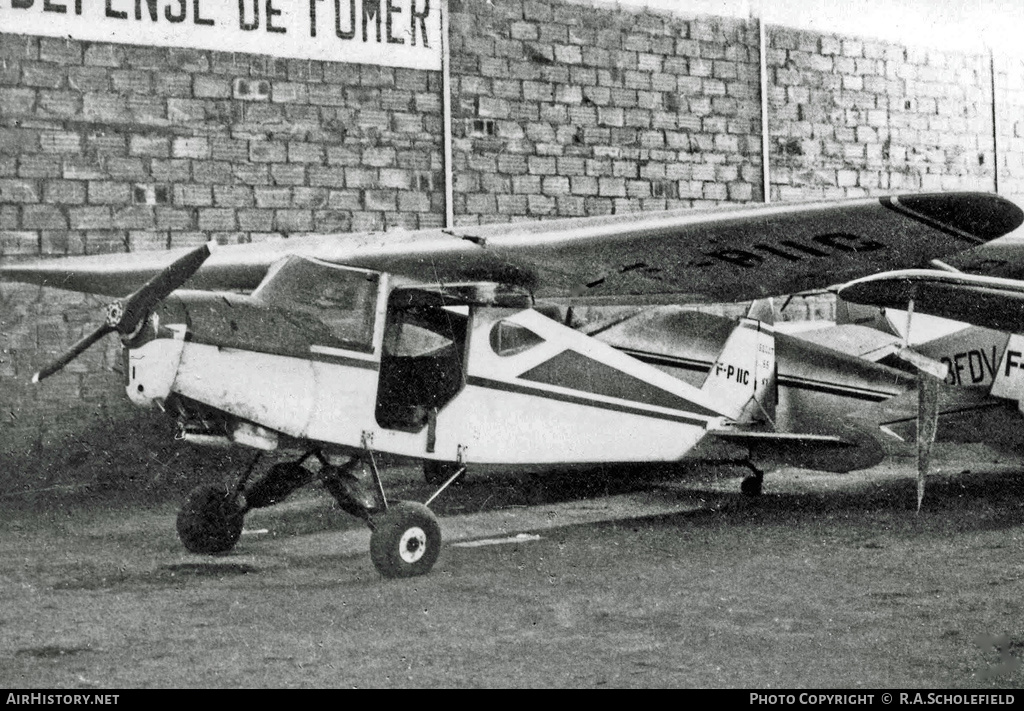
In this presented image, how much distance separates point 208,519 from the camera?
5.87 metres

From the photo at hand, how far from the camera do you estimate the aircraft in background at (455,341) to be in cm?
482

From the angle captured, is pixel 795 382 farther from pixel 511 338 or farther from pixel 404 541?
pixel 404 541

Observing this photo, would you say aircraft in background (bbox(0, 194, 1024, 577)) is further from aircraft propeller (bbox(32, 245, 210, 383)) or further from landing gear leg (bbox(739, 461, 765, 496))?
landing gear leg (bbox(739, 461, 765, 496))

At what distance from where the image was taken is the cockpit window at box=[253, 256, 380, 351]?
17.7 ft

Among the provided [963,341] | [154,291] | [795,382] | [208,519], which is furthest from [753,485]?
[154,291]

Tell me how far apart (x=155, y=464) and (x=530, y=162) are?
14.6 feet

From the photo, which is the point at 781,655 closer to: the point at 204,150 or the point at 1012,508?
the point at 1012,508

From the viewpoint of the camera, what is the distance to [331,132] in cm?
957

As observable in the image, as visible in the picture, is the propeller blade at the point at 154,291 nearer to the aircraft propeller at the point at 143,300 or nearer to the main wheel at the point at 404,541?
the aircraft propeller at the point at 143,300

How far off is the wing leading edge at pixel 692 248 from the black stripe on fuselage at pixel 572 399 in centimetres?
55

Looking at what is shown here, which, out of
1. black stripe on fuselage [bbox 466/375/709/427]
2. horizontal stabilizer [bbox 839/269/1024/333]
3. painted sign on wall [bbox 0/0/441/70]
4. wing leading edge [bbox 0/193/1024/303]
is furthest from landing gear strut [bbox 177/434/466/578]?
painted sign on wall [bbox 0/0/441/70]

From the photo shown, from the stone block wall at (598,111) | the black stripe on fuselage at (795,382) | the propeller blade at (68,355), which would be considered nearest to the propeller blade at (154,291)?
the propeller blade at (68,355)
